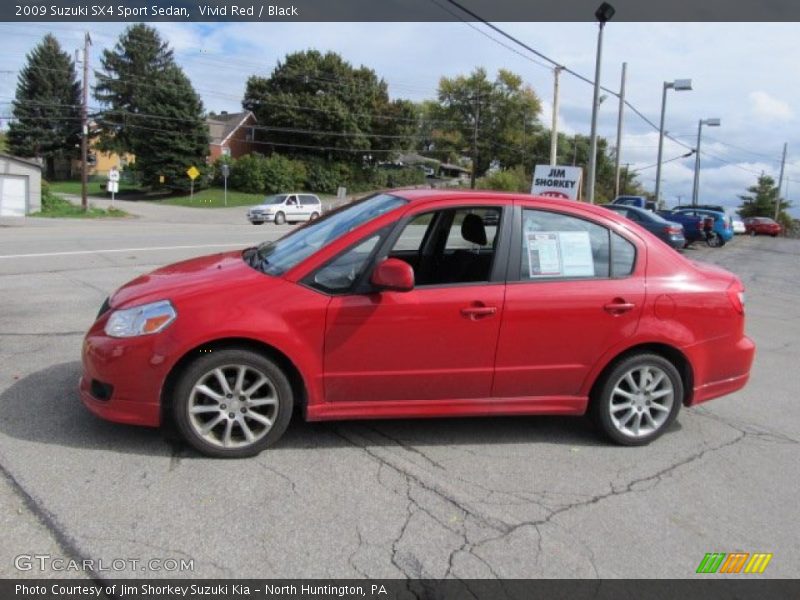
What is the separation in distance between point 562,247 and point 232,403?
2283 mm

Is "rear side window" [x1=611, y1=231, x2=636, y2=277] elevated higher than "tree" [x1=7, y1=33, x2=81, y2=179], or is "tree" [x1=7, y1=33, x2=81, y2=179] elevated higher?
"tree" [x1=7, y1=33, x2=81, y2=179]

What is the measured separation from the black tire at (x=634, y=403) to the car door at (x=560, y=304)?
0.58ft

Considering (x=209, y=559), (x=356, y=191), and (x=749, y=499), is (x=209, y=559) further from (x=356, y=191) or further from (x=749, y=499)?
(x=356, y=191)

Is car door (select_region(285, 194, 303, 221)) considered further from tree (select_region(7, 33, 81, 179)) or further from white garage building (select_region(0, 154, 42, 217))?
tree (select_region(7, 33, 81, 179))

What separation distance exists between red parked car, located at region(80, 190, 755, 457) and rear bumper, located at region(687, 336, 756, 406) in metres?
0.01

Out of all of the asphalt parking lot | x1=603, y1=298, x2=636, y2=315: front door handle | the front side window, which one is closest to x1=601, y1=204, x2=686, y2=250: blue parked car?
the asphalt parking lot

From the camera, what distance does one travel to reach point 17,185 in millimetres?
34312

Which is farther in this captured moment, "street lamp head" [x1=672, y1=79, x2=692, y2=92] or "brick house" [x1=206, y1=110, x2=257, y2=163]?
"brick house" [x1=206, y1=110, x2=257, y2=163]

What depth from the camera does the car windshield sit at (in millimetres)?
4160

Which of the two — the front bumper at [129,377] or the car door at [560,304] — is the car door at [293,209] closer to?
the car door at [560,304]

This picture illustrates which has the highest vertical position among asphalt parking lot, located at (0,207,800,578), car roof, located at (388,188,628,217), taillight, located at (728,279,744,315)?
car roof, located at (388,188,628,217)

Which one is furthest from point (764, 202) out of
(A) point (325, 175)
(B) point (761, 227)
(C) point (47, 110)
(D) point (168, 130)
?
(C) point (47, 110)

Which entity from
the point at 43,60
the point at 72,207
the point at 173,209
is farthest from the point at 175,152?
the point at 43,60

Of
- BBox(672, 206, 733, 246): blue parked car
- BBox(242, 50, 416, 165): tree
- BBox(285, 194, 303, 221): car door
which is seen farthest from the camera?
BBox(242, 50, 416, 165): tree
